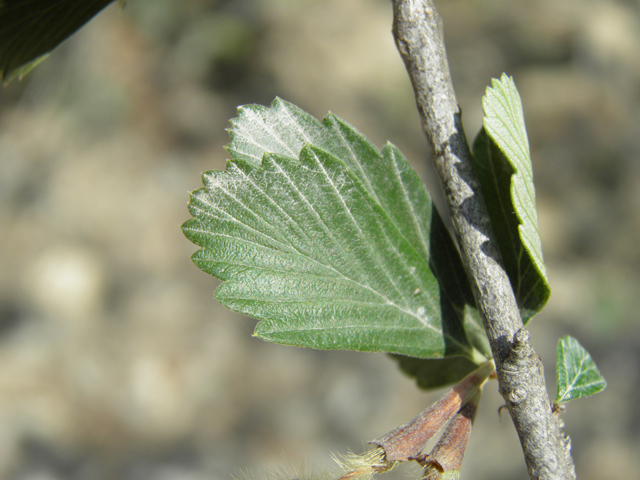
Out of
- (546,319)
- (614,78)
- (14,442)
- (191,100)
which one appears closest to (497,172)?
(546,319)

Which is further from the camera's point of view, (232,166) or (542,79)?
(542,79)

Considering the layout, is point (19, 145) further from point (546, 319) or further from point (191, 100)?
point (546, 319)

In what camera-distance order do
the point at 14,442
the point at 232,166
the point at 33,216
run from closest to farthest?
the point at 232,166 → the point at 14,442 → the point at 33,216

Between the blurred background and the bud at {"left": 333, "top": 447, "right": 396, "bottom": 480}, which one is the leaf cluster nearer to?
the bud at {"left": 333, "top": 447, "right": 396, "bottom": 480}

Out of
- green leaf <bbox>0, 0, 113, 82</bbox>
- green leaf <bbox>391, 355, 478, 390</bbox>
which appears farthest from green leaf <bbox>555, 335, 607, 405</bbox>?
green leaf <bbox>0, 0, 113, 82</bbox>

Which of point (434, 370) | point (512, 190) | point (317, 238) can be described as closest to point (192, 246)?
point (434, 370)

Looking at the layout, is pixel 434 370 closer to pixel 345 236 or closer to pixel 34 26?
pixel 345 236
